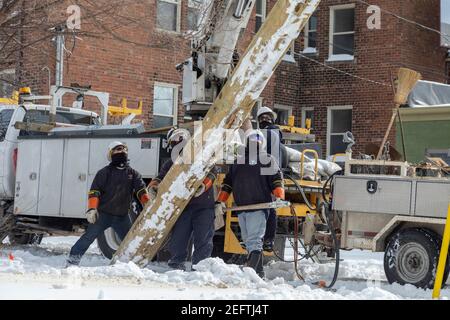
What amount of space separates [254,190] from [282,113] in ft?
53.5

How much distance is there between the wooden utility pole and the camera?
11.5 metres

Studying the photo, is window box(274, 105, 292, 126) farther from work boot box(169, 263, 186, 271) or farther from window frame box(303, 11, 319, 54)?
work boot box(169, 263, 186, 271)

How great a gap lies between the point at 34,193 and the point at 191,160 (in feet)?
13.6

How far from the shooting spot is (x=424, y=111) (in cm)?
1847

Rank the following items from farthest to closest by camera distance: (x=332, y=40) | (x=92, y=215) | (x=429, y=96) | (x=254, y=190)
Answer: (x=332, y=40) → (x=429, y=96) → (x=92, y=215) → (x=254, y=190)

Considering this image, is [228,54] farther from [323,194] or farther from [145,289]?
[145,289]

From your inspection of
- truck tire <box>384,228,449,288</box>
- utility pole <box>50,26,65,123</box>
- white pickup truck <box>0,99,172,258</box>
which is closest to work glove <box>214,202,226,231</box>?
white pickup truck <box>0,99,172,258</box>

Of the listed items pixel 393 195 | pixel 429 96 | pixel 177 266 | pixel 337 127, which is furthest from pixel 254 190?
pixel 337 127

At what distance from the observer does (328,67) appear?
27578 mm

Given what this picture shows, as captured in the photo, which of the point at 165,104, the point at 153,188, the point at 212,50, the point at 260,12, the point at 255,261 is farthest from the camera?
the point at 260,12

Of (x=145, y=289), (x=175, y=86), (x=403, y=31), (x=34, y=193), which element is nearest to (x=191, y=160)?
(x=145, y=289)

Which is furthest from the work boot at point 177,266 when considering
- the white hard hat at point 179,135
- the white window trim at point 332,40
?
the white window trim at point 332,40

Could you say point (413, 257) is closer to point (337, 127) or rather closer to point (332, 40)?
point (337, 127)

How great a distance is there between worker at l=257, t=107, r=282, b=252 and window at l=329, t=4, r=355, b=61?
14.8 metres
